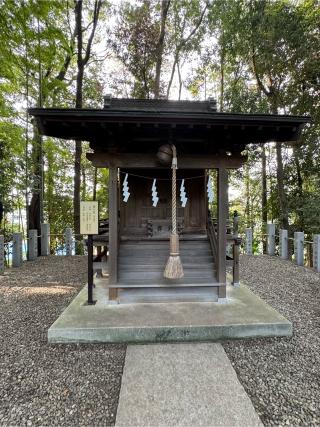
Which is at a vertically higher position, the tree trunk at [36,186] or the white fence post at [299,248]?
the tree trunk at [36,186]

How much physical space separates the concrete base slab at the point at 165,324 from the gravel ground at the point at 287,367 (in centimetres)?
17

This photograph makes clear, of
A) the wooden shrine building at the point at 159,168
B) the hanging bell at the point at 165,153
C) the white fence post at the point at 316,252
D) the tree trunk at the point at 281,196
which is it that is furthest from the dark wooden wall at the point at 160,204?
the tree trunk at the point at 281,196

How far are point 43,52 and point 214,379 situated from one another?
9.99 m

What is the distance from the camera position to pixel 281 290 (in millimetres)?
5285

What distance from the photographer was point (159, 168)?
420 cm

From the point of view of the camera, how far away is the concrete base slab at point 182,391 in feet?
6.29

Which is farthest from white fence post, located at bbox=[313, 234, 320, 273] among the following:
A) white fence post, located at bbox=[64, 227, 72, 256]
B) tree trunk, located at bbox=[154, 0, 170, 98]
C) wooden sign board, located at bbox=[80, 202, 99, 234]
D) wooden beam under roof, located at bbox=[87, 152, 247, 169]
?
tree trunk, located at bbox=[154, 0, 170, 98]

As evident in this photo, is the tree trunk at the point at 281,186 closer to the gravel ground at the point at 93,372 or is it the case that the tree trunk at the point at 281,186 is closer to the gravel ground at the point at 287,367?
the gravel ground at the point at 287,367

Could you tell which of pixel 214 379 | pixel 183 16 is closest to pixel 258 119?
pixel 214 379

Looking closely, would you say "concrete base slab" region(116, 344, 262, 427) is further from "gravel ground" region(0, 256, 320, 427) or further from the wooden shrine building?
the wooden shrine building

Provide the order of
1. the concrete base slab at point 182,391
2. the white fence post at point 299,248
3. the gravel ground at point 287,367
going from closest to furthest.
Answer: the concrete base slab at point 182,391
the gravel ground at point 287,367
the white fence post at point 299,248

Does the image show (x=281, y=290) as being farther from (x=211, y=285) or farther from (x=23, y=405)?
(x=23, y=405)

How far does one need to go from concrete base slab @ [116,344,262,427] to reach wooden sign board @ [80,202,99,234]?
1.82 metres

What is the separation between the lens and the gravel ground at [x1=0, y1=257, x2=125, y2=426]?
77.9 inches
